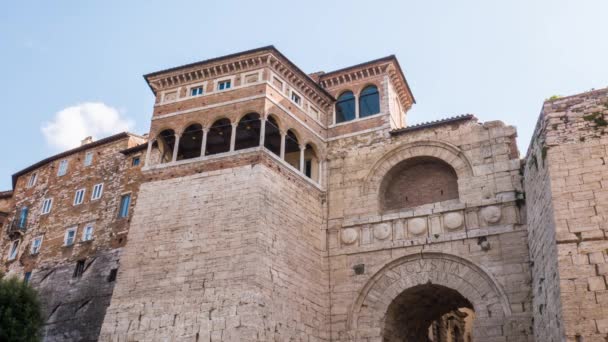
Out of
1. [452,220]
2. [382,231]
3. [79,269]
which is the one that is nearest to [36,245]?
[79,269]

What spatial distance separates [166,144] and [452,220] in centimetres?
938

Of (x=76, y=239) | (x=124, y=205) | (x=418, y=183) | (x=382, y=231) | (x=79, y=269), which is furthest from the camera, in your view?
(x=76, y=239)

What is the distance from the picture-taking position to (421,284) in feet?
58.3

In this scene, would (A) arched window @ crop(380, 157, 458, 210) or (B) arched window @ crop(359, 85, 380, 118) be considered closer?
(A) arched window @ crop(380, 157, 458, 210)

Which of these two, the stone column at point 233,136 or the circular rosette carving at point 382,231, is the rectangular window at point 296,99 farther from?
the circular rosette carving at point 382,231

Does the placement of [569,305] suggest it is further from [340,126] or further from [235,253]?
[340,126]

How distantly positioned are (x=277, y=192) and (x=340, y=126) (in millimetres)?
4248

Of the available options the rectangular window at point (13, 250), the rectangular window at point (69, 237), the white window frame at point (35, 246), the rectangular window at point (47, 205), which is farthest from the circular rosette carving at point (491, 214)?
the rectangular window at point (13, 250)

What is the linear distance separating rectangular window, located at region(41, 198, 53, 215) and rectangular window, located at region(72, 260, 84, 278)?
4.28 meters

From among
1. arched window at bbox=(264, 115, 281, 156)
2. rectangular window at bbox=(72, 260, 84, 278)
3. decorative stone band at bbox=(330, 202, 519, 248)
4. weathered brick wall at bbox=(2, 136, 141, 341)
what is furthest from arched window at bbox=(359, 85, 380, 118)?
rectangular window at bbox=(72, 260, 84, 278)

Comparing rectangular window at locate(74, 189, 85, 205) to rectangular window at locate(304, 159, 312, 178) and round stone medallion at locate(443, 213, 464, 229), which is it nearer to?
A: rectangular window at locate(304, 159, 312, 178)

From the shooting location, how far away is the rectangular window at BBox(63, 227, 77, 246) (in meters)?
27.9

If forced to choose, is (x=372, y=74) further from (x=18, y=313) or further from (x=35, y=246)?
(x=35, y=246)

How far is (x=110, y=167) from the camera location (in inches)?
1143
